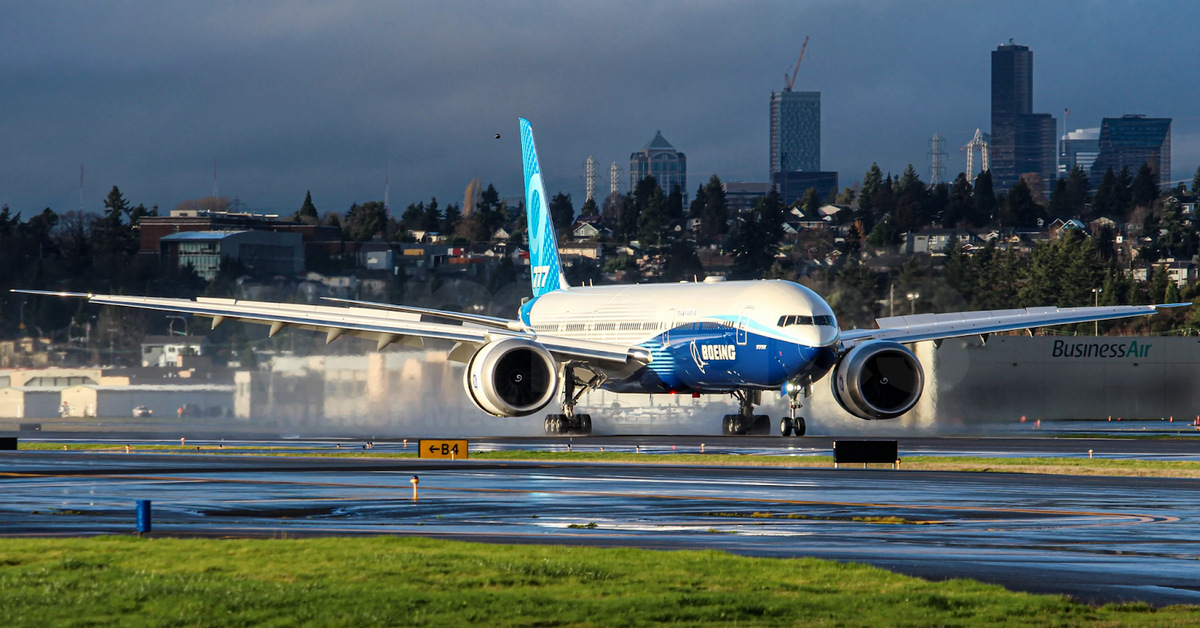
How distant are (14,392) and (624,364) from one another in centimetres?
3140

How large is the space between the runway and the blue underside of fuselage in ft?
40.9

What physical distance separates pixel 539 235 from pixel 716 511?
149 feet

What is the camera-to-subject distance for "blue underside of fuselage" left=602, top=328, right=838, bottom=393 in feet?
167

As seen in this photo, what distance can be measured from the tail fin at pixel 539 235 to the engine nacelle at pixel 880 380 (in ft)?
61.9

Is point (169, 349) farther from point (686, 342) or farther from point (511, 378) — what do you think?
point (686, 342)

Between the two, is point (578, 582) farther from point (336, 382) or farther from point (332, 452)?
point (336, 382)

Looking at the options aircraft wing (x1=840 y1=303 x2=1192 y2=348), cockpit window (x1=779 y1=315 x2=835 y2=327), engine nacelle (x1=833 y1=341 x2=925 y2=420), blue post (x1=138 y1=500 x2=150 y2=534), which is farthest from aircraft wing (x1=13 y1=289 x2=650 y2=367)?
blue post (x1=138 y1=500 x2=150 y2=534)

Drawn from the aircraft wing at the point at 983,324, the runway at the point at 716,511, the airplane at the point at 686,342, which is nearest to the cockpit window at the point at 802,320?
the airplane at the point at 686,342

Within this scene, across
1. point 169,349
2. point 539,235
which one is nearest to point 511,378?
point 539,235

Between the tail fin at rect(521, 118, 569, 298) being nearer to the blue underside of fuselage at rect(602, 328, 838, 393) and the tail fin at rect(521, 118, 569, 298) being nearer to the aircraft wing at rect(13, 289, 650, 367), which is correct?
the blue underside of fuselage at rect(602, 328, 838, 393)

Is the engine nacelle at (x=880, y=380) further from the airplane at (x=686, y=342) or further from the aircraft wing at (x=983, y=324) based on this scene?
the aircraft wing at (x=983, y=324)

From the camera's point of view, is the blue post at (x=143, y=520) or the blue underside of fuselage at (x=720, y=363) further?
the blue underside of fuselage at (x=720, y=363)

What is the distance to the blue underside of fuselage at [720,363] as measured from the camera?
51.0 metres

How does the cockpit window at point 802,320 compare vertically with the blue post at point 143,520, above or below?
above
